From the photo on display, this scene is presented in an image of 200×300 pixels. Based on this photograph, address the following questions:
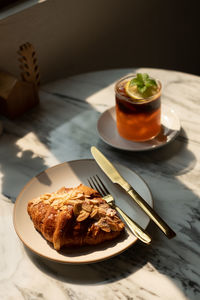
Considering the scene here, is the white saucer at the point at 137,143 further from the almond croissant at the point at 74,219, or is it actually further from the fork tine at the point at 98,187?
the almond croissant at the point at 74,219

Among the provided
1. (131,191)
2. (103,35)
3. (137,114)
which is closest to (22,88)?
(137,114)

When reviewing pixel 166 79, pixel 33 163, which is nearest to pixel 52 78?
pixel 166 79

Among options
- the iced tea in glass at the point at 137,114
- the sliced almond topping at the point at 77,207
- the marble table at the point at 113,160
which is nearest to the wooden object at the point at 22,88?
the marble table at the point at 113,160

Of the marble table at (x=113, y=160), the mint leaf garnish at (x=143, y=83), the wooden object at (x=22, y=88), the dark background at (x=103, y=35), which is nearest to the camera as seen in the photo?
the marble table at (x=113, y=160)

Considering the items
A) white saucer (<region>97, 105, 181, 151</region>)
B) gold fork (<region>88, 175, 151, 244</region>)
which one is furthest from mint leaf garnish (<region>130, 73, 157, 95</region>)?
gold fork (<region>88, 175, 151, 244</region>)

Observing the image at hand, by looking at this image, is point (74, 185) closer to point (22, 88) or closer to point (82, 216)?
point (82, 216)

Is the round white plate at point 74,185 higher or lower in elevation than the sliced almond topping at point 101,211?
lower
